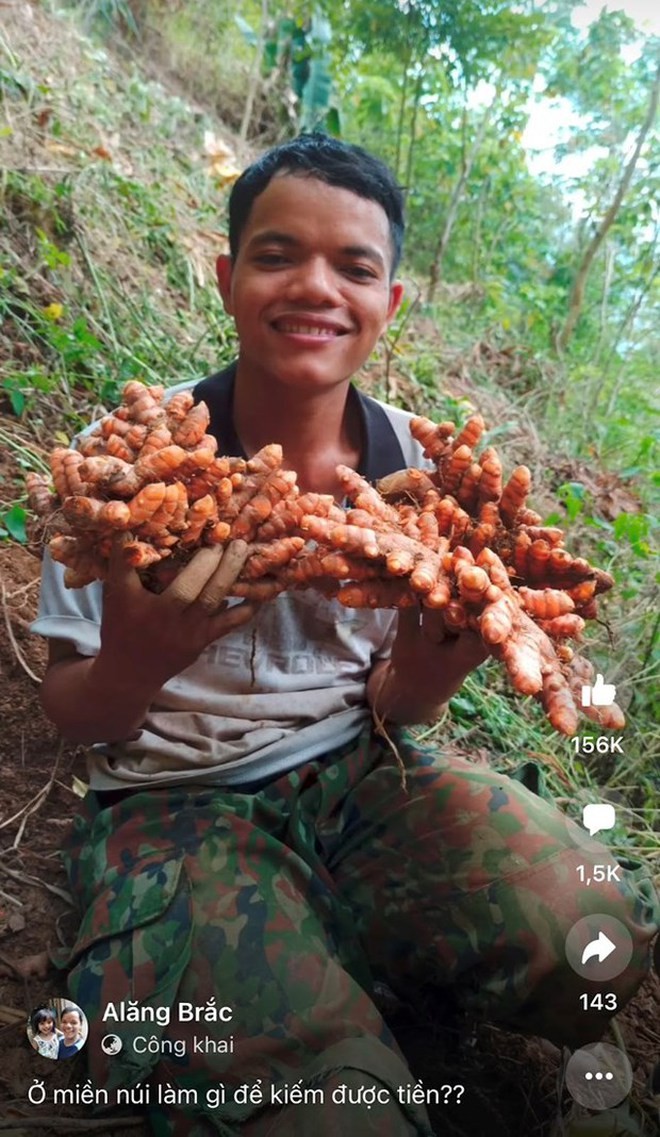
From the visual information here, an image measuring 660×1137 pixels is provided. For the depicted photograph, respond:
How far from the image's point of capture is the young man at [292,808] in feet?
2.26

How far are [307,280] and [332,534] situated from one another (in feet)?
1.04

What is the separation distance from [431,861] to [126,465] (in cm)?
52

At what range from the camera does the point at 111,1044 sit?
0.66 metres

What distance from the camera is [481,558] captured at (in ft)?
2.16

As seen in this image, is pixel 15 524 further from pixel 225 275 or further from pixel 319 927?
pixel 319 927

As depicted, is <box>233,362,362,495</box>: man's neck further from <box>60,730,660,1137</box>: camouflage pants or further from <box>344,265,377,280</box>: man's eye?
<box>60,730,660,1137</box>: camouflage pants

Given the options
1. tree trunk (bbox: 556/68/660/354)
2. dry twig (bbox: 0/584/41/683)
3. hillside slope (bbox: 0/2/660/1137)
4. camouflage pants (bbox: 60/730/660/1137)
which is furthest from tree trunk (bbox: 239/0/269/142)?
camouflage pants (bbox: 60/730/660/1137)

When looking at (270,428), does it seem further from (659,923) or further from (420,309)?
(420,309)

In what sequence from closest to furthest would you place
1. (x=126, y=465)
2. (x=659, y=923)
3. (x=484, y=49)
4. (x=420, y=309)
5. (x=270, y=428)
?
1. (x=126, y=465)
2. (x=659, y=923)
3. (x=270, y=428)
4. (x=484, y=49)
5. (x=420, y=309)

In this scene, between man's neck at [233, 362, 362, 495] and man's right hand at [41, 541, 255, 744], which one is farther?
man's neck at [233, 362, 362, 495]

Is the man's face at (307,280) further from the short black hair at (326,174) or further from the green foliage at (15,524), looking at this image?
the green foliage at (15,524)

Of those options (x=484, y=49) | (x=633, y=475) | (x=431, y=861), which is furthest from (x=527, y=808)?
(x=633, y=475)

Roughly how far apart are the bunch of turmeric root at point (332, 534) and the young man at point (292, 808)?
0.11 feet

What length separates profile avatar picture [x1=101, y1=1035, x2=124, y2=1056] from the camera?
66 cm
